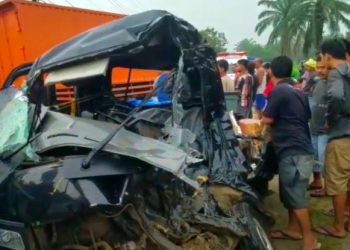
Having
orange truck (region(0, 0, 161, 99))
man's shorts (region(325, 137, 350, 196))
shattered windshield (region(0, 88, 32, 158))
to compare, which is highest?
orange truck (region(0, 0, 161, 99))

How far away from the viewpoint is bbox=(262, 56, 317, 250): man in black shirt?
3.94 metres

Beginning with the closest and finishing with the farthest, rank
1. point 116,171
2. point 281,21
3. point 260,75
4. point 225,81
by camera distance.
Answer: point 116,171 → point 225,81 → point 260,75 → point 281,21

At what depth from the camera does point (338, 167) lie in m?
4.29

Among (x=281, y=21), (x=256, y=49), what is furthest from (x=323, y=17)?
(x=256, y=49)

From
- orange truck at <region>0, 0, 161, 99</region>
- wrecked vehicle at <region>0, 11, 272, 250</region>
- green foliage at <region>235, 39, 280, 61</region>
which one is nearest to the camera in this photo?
wrecked vehicle at <region>0, 11, 272, 250</region>

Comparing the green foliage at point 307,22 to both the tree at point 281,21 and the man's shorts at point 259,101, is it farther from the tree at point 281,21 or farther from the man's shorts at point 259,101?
the man's shorts at point 259,101

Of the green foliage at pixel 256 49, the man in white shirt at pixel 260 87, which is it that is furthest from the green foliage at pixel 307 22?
the green foliage at pixel 256 49

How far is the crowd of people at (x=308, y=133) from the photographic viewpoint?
396 cm

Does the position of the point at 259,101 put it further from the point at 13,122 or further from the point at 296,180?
the point at 13,122

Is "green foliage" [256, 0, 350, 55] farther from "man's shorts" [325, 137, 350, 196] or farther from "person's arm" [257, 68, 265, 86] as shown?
"man's shorts" [325, 137, 350, 196]

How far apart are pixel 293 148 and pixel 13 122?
232 centimetres

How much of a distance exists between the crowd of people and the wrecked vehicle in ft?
1.71

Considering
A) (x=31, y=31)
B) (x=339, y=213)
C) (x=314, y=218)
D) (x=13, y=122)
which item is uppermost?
(x=31, y=31)

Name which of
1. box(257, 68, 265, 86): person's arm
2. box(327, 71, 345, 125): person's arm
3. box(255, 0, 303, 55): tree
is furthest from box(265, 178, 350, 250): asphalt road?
box(255, 0, 303, 55): tree
